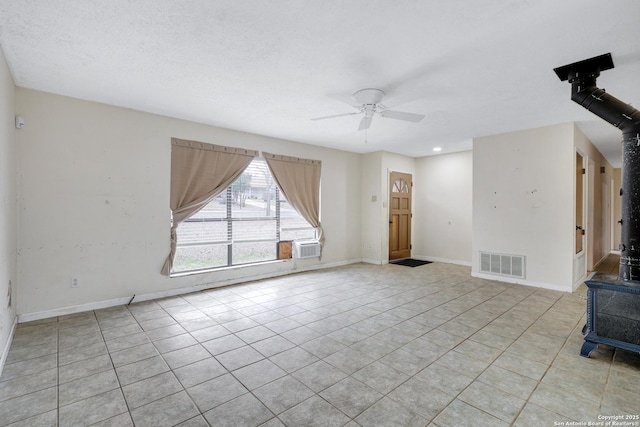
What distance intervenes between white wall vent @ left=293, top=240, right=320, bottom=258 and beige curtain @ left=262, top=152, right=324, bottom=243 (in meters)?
0.20

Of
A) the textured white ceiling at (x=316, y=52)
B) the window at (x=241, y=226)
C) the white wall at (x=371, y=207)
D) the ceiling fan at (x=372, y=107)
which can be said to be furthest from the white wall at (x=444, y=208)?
the ceiling fan at (x=372, y=107)

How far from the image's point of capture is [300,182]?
19.2 feet

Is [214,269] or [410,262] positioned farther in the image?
[410,262]

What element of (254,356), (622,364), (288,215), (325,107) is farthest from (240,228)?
(622,364)

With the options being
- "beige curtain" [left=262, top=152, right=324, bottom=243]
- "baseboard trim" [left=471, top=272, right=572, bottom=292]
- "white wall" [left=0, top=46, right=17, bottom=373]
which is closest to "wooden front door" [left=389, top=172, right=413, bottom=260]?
"beige curtain" [left=262, top=152, right=324, bottom=243]

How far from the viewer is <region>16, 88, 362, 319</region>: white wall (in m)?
3.35

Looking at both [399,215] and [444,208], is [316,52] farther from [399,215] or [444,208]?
[444,208]

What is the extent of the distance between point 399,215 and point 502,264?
8.29 ft

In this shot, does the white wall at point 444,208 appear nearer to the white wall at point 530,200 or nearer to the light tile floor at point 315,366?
the white wall at point 530,200

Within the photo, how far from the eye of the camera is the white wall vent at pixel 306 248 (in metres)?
5.84

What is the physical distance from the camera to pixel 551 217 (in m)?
4.61

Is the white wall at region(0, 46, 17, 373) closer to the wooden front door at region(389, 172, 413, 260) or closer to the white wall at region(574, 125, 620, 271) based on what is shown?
the wooden front door at region(389, 172, 413, 260)

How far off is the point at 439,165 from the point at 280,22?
584cm

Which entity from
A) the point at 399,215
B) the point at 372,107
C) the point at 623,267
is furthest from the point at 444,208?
the point at 623,267
